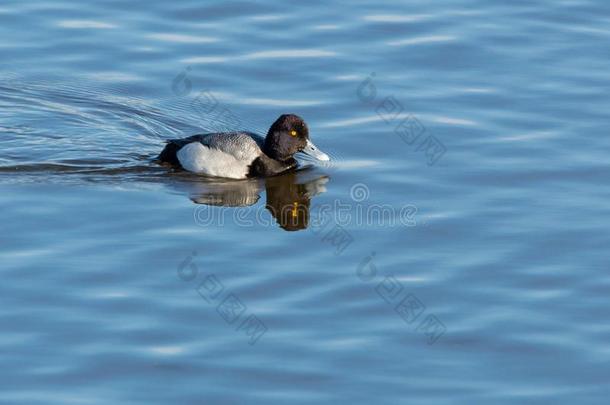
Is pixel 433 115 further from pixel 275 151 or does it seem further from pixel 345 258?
pixel 345 258

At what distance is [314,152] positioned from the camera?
1596 cm

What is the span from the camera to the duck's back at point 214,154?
628 inches

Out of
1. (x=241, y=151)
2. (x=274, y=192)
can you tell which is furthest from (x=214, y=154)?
(x=274, y=192)

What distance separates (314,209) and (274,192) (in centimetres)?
105

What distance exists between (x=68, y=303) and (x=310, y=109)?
20.7ft

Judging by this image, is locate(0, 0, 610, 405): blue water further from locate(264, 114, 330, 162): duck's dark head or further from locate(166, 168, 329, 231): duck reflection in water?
locate(264, 114, 330, 162): duck's dark head

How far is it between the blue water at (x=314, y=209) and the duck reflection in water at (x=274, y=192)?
0.05 metres

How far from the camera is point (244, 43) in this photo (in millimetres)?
19078

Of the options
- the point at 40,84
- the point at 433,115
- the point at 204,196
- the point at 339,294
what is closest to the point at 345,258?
the point at 339,294

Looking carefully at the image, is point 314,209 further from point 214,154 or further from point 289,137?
point 214,154

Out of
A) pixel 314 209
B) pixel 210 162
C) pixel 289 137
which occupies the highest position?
pixel 289 137

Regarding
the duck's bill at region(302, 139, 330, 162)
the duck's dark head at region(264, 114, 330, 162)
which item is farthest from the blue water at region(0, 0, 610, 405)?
the duck's dark head at region(264, 114, 330, 162)

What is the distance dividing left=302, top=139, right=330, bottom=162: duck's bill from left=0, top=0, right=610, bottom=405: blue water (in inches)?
8.2

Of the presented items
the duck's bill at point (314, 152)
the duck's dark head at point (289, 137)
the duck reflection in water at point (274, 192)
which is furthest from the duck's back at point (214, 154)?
the duck's bill at point (314, 152)
